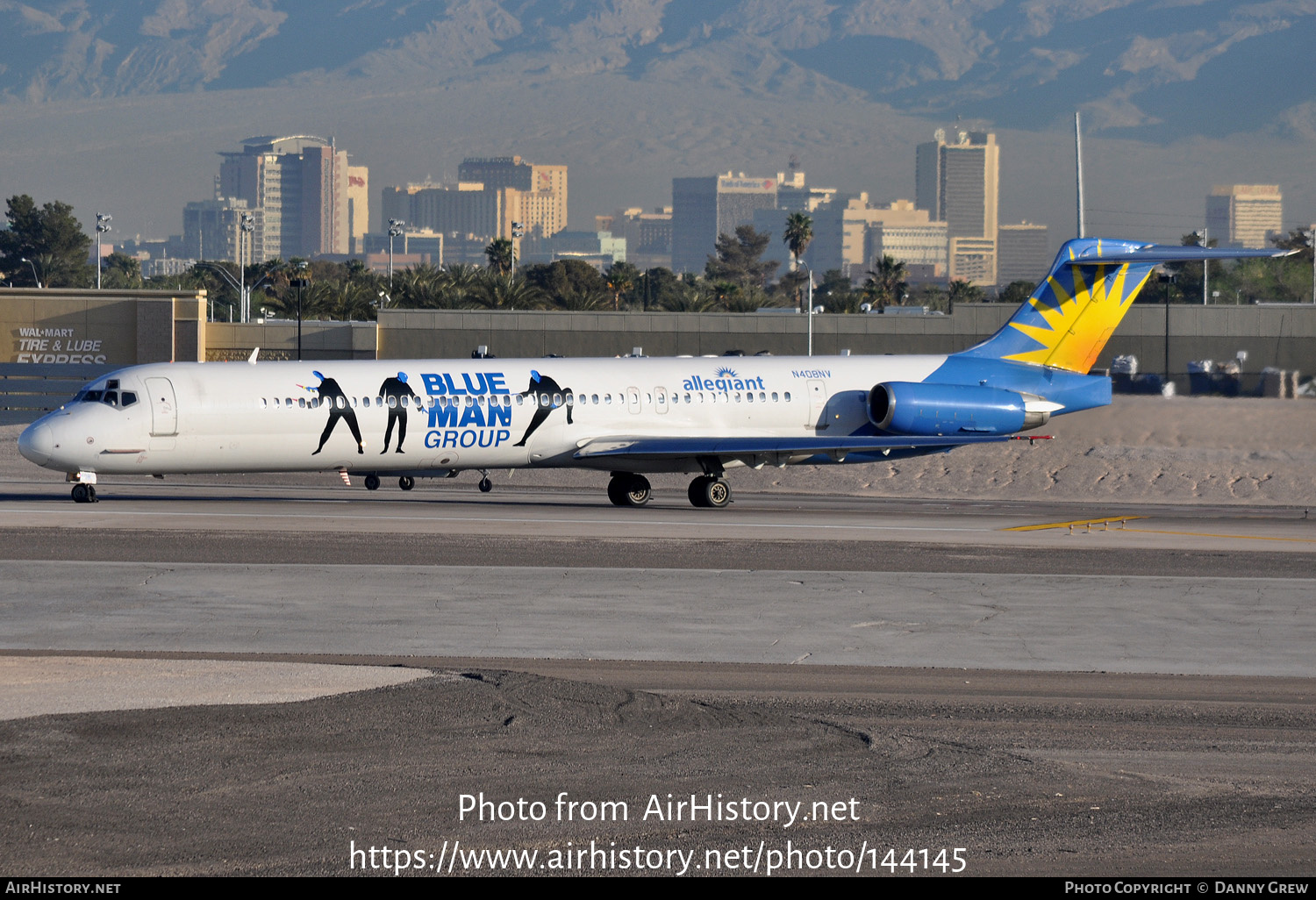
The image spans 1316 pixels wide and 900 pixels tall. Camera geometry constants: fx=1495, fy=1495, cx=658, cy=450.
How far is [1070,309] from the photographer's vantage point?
A: 37.3 m

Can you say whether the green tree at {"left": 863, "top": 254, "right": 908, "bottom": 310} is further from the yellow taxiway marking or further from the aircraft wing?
the yellow taxiway marking

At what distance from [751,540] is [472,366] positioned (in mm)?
9005

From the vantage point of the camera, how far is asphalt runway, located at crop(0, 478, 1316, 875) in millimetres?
10109

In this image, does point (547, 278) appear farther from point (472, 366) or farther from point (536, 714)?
point (536, 714)

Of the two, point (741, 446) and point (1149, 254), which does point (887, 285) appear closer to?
point (1149, 254)

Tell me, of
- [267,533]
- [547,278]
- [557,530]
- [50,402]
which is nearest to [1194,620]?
[557,530]

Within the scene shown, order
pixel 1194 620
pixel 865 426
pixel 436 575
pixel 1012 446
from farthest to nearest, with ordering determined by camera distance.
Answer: pixel 1012 446, pixel 865 426, pixel 436 575, pixel 1194 620

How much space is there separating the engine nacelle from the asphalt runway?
5.17 metres

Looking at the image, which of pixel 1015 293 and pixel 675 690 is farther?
pixel 1015 293

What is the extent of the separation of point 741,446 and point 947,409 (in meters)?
5.38

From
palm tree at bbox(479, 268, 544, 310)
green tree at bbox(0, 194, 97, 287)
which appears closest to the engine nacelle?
palm tree at bbox(479, 268, 544, 310)

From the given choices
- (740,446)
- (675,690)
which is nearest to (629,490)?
(740,446)

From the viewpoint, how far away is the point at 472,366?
33656 mm

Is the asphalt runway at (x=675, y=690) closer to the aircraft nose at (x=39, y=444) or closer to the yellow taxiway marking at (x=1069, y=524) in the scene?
the yellow taxiway marking at (x=1069, y=524)
